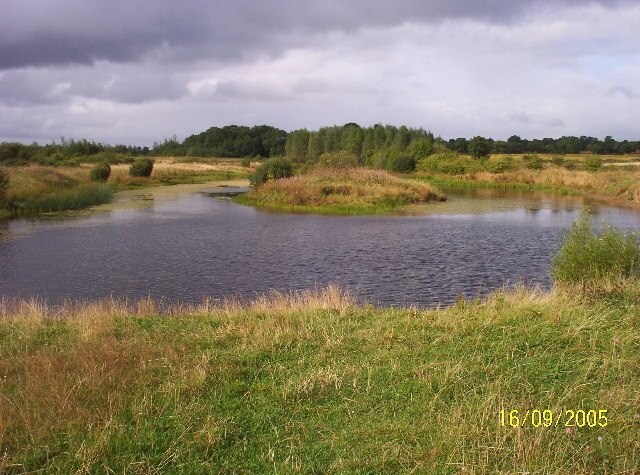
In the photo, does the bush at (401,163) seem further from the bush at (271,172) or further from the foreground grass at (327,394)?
the foreground grass at (327,394)

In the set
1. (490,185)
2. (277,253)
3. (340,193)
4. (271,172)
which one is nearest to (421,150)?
(490,185)

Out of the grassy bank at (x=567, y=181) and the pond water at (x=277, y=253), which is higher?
the grassy bank at (x=567, y=181)

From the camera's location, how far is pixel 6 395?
21.9 feet

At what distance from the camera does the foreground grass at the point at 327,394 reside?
5.19 meters

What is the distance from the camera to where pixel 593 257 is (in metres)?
13.0

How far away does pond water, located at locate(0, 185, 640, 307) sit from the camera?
17.4m

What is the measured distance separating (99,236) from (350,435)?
25.0 m

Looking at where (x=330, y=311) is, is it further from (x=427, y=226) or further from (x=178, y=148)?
(x=178, y=148)

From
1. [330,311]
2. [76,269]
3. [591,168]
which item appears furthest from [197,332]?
[591,168]

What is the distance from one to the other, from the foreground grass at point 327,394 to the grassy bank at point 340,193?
31520mm

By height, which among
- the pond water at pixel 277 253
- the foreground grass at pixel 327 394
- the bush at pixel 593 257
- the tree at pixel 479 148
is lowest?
the pond water at pixel 277 253

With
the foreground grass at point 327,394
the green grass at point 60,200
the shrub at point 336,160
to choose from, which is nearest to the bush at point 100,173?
the green grass at point 60,200

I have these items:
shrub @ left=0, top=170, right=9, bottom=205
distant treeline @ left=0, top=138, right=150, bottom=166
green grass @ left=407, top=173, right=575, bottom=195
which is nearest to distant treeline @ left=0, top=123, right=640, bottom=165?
distant treeline @ left=0, top=138, right=150, bottom=166

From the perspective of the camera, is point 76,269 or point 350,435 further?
point 76,269
